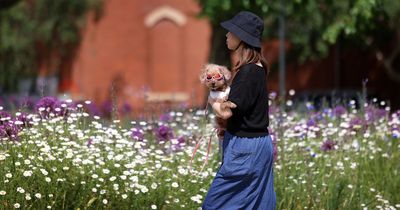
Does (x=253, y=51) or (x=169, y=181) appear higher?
(x=253, y=51)

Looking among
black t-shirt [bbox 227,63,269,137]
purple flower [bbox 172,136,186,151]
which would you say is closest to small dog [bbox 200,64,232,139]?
black t-shirt [bbox 227,63,269,137]

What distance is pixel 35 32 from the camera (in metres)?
29.7

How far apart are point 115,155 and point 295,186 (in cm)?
181

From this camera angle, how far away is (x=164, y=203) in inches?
294

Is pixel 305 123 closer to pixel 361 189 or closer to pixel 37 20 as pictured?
pixel 361 189

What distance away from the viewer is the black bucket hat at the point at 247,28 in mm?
5957

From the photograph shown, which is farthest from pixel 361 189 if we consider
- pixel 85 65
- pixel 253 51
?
pixel 85 65

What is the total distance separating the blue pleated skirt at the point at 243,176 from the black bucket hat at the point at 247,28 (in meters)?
0.66

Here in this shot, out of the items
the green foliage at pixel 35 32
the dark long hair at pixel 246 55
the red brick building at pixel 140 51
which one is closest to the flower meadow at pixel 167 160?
the dark long hair at pixel 246 55

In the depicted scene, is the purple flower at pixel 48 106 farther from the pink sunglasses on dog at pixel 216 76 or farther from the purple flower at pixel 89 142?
the pink sunglasses on dog at pixel 216 76

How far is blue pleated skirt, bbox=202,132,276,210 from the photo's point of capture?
5996mm

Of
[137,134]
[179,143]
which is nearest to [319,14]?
[179,143]

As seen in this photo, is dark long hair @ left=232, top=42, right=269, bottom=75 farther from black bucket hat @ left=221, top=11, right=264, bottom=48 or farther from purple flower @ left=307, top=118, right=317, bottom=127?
purple flower @ left=307, top=118, right=317, bottom=127

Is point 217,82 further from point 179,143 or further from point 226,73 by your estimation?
point 179,143
